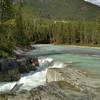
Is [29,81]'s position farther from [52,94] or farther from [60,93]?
[52,94]

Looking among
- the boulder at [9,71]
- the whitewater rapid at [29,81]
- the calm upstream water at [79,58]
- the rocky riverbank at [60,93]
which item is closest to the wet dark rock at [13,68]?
the boulder at [9,71]

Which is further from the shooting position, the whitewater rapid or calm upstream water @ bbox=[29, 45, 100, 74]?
calm upstream water @ bbox=[29, 45, 100, 74]

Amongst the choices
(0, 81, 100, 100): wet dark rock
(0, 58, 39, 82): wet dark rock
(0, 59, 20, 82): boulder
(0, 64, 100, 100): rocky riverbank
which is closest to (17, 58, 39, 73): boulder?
(0, 58, 39, 82): wet dark rock

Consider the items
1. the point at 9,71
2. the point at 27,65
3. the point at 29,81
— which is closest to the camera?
the point at 29,81

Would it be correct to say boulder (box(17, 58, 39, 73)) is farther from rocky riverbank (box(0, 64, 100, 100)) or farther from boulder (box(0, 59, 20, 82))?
rocky riverbank (box(0, 64, 100, 100))

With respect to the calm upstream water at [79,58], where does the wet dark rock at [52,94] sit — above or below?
above

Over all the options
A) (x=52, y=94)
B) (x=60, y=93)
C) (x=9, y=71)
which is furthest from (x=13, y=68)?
(x=52, y=94)

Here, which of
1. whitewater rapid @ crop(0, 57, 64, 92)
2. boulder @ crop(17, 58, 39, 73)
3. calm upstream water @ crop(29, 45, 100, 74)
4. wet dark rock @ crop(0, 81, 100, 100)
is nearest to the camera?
wet dark rock @ crop(0, 81, 100, 100)

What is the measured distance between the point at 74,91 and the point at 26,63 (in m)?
23.5

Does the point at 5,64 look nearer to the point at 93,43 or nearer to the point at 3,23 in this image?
the point at 3,23

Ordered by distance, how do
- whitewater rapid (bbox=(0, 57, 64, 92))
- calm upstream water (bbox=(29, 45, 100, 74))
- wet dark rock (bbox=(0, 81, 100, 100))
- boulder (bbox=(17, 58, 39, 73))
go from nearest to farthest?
wet dark rock (bbox=(0, 81, 100, 100))
whitewater rapid (bbox=(0, 57, 64, 92))
boulder (bbox=(17, 58, 39, 73))
calm upstream water (bbox=(29, 45, 100, 74))

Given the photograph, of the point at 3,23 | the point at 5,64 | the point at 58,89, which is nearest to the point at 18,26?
the point at 3,23

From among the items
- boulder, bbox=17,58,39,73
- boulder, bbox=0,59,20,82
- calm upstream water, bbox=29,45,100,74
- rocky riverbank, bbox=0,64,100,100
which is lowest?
calm upstream water, bbox=29,45,100,74

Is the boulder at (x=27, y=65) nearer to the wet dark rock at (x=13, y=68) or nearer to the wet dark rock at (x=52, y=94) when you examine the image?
the wet dark rock at (x=13, y=68)
